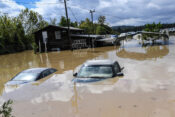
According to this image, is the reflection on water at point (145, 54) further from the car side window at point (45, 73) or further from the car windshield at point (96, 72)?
the car side window at point (45, 73)

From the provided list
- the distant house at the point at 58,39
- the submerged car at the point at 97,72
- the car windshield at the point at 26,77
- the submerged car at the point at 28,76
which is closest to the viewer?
the submerged car at the point at 97,72

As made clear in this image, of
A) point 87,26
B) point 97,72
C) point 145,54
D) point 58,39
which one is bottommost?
point 145,54

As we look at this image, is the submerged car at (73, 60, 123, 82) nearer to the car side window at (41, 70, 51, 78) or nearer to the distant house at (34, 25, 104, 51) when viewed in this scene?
the car side window at (41, 70, 51, 78)

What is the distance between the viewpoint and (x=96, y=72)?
7.77 m

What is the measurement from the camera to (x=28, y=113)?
17.2 feet

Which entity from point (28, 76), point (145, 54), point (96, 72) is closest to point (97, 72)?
point (96, 72)

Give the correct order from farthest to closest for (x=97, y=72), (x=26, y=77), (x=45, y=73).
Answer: (x=45, y=73)
(x=26, y=77)
(x=97, y=72)

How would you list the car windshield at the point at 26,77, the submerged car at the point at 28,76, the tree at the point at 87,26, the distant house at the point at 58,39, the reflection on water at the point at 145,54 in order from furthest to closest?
1. the tree at the point at 87,26
2. the distant house at the point at 58,39
3. the reflection on water at the point at 145,54
4. the car windshield at the point at 26,77
5. the submerged car at the point at 28,76

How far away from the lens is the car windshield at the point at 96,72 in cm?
757

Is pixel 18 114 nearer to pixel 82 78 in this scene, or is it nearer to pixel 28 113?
pixel 28 113

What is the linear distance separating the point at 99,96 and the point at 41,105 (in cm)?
229

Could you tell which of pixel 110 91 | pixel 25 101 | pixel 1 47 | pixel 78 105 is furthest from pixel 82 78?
pixel 1 47

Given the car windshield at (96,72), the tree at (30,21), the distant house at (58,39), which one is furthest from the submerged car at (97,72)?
the tree at (30,21)

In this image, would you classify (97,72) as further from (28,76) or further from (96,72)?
(28,76)
